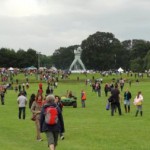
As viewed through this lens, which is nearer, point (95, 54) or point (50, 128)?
point (50, 128)

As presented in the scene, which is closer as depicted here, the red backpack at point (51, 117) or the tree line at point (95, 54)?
the red backpack at point (51, 117)

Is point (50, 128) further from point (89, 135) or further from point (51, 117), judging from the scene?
point (89, 135)

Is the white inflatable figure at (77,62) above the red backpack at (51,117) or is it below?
above

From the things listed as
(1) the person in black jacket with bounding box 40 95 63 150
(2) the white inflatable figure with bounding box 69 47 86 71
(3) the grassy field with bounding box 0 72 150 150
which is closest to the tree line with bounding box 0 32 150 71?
(2) the white inflatable figure with bounding box 69 47 86 71

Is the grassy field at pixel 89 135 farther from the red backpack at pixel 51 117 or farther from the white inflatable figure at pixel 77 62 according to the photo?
the white inflatable figure at pixel 77 62

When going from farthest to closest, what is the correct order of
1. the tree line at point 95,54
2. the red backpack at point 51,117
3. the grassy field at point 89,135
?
the tree line at point 95,54 < the grassy field at point 89,135 < the red backpack at point 51,117

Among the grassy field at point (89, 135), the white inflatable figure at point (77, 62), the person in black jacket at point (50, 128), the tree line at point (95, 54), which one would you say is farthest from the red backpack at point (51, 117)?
the tree line at point (95, 54)

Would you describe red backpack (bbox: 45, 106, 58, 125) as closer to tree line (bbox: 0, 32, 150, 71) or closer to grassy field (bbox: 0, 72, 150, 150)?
grassy field (bbox: 0, 72, 150, 150)

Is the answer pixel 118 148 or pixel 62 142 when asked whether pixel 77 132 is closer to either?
pixel 62 142

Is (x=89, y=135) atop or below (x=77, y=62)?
below

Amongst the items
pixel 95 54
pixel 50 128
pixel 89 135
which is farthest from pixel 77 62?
pixel 50 128

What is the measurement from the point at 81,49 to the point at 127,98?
149 metres

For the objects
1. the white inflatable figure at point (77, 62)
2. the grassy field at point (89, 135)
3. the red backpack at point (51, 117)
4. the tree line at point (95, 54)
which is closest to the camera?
the red backpack at point (51, 117)

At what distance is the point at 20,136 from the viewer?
22.1 meters
